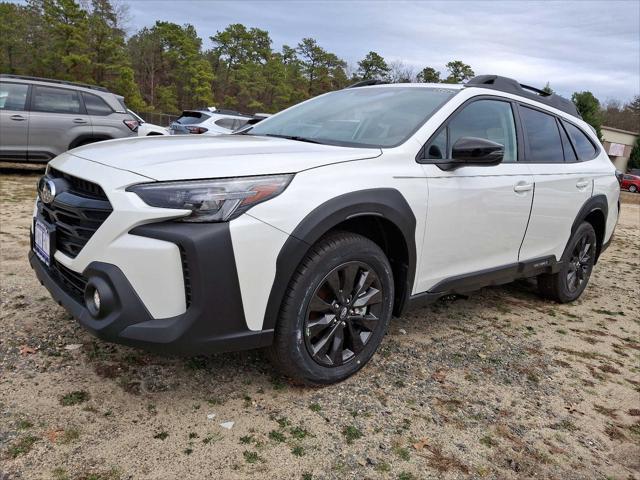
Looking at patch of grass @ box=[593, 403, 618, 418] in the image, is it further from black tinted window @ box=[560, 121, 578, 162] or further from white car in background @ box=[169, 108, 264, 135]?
white car in background @ box=[169, 108, 264, 135]

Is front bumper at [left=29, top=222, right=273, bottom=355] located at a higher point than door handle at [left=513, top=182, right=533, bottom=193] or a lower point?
lower

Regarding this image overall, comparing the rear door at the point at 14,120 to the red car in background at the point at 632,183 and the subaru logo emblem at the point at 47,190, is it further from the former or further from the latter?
the red car in background at the point at 632,183

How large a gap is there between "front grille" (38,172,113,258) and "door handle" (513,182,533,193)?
2.55 m

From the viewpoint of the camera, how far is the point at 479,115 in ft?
11.1

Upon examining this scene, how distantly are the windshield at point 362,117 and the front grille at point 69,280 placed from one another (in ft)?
4.78

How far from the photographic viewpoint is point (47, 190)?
257cm

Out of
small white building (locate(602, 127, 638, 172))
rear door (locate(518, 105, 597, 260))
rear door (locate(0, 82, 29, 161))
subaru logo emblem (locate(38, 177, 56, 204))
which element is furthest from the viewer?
small white building (locate(602, 127, 638, 172))

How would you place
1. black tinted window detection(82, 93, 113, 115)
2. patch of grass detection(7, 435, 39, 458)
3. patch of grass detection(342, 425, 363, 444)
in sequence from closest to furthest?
patch of grass detection(7, 435, 39, 458), patch of grass detection(342, 425, 363, 444), black tinted window detection(82, 93, 113, 115)

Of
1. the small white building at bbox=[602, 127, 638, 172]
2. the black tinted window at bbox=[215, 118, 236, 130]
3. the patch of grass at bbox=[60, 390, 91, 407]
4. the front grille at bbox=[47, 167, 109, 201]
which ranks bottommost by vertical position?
the patch of grass at bbox=[60, 390, 91, 407]

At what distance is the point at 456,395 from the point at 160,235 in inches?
69.0

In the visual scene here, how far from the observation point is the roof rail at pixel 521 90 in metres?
3.59

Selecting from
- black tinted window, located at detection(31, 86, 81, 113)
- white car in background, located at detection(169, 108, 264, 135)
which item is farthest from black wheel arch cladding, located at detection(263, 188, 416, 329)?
white car in background, located at detection(169, 108, 264, 135)

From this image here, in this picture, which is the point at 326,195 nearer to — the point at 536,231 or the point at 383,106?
the point at 383,106

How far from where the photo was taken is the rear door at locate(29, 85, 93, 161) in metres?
8.52
